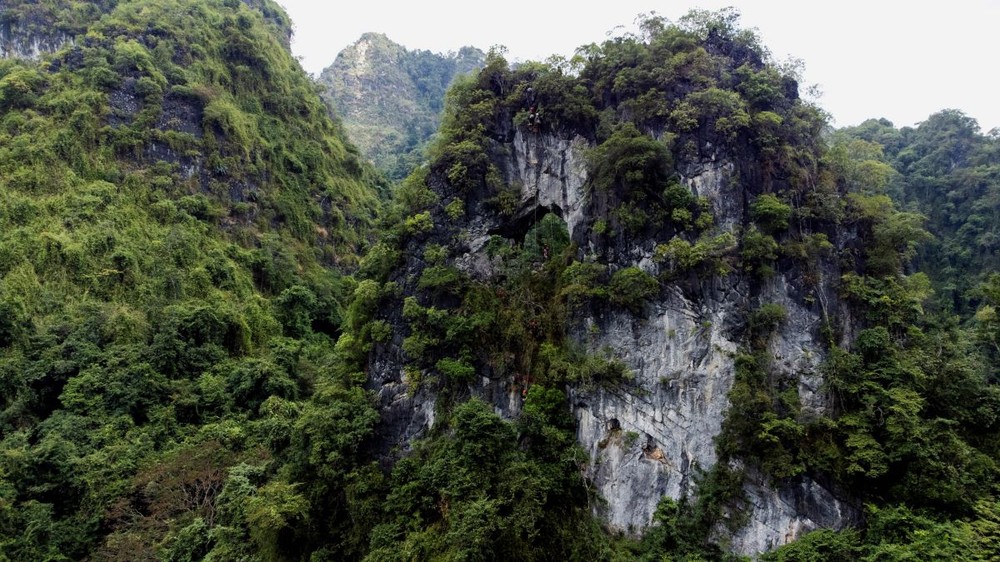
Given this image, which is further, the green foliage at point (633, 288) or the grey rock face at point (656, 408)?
the green foliage at point (633, 288)

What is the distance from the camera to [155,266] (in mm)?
23641

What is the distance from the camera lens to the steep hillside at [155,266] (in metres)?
16.3

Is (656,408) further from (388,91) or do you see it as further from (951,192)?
(388,91)

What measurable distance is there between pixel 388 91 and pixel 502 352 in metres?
55.1

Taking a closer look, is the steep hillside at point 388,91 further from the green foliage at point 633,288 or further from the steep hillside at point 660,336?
the green foliage at point 633,288

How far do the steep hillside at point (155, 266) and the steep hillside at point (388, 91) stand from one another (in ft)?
65.7

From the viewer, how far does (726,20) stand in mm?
17438

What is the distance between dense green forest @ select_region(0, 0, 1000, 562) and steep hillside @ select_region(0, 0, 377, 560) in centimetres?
13

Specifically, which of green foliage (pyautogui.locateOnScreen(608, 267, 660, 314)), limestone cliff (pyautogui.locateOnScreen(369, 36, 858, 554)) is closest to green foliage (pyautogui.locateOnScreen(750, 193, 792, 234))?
limestone cliff (pyautogui.locateOnScreen(369, 36, 858, 554))

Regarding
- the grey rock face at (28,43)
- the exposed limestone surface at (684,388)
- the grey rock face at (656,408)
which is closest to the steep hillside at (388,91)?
the grey rock face at (28,43)

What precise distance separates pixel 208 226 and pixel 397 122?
3868cm

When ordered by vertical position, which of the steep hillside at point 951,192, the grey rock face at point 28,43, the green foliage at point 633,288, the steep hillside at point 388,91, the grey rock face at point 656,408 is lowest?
the grey rock face at point 656,408

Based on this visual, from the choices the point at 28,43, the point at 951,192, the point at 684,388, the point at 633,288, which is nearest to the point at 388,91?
the point at 28,43

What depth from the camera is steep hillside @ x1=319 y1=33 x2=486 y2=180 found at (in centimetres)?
5731
